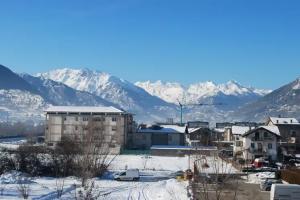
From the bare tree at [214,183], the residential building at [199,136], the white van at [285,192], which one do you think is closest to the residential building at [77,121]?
the residential building at [199,136]

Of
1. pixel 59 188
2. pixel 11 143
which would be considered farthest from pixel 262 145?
pixel 59 188

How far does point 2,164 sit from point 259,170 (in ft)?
82.8

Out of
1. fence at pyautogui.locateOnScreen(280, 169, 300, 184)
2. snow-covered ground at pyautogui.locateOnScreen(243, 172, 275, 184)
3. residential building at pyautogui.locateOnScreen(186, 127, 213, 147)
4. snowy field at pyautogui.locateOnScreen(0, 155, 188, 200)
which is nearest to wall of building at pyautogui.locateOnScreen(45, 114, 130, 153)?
residential building at pyautogui.locateOnScreen(186, 127, 213, 147)

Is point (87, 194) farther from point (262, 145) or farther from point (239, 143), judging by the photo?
point (239, 143)

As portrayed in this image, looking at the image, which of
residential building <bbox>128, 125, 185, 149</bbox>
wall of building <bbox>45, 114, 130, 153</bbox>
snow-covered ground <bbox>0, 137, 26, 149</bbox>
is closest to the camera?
snow-covered ground <bbox>0, 137, 26, 149</bbox>

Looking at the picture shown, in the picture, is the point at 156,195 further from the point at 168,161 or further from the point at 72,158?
the point at 168,161

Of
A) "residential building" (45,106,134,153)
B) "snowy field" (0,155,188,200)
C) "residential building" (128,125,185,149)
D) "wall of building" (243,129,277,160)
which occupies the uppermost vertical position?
"residential building" (45,106,134,153)

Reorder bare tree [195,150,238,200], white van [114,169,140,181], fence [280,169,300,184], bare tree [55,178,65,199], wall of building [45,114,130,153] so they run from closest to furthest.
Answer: bare tree [195,150,238,200] < bare tree [55,178,65,199] < fence [280,169,300,184] < white van [114,169,140,181] < wall of building [45,114,130,153]

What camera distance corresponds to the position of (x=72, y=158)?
51.4 meters

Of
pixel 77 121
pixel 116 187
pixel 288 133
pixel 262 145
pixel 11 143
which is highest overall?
pixel 77 121

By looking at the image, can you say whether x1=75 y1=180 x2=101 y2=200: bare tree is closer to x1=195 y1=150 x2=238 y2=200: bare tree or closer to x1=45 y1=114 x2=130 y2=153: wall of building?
x1=195 y1=150 x2=238 y2=200: bare tree

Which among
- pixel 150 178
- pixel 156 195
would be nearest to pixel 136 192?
pixel 156 195

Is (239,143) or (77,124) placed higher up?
(77,124)

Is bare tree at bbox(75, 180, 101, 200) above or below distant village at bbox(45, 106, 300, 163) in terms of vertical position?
below
